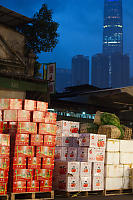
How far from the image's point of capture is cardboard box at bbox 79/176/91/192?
32.1 feet

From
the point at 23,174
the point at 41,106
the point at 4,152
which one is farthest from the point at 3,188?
the point at 41,106

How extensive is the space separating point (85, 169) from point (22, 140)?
7.65ft

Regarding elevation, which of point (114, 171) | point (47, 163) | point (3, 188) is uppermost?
point (47, 163)

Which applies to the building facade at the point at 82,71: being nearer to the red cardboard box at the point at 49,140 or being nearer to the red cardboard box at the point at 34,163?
the red cardboard box at the point at 49,140

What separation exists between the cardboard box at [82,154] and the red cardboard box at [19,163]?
2199mm

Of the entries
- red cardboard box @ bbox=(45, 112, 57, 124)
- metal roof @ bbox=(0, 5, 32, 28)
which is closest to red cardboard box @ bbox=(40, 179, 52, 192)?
red cardboard box @ bbox=(45, 112, 57, 124)

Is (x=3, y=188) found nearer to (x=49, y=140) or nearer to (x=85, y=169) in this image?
(x=49, y=140)

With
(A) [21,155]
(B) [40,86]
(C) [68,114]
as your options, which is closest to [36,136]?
(A) [21,155]

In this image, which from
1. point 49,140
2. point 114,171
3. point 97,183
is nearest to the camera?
point 49,140

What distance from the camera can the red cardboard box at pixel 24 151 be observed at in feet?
27.9

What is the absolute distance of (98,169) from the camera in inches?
400

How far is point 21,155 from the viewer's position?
8.55 m

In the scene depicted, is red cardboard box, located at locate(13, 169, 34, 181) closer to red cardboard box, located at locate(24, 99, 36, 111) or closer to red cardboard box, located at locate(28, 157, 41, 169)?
red cardboard box, located at locate(28, 157, 41, 169)

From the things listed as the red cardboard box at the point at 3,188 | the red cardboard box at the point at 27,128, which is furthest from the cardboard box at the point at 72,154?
the red cardboard box at the point at 3,188
